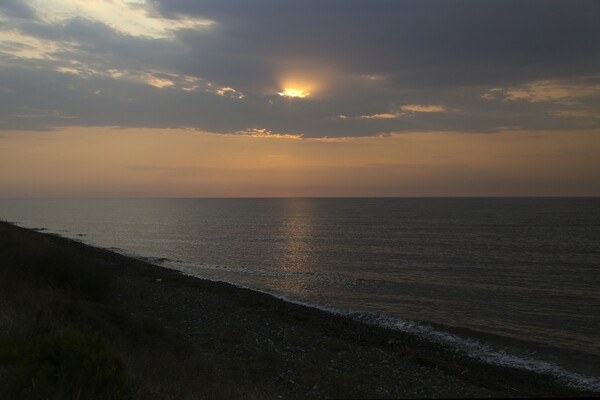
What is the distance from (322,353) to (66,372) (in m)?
9.89

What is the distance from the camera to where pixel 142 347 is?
10953mm

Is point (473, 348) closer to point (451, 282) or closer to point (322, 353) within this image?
point (322, 353)

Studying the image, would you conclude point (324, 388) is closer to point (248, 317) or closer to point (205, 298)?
point (248, 317)

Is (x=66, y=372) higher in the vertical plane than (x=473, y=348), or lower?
higher

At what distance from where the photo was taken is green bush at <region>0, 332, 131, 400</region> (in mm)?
5160

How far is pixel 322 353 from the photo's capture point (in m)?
14.1

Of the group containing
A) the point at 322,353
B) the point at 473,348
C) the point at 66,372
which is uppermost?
the point at 66,372

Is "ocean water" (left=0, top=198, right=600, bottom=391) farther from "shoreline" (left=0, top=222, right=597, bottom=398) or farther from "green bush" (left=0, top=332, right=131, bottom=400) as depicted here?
"green bush" (left=0, top=332, right=131, bottom=400)

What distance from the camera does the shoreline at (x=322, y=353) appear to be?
11625 mm

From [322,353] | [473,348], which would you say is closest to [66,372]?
[322,353]

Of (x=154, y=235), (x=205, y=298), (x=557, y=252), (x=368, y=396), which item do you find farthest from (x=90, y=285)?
(x=154, y=235)

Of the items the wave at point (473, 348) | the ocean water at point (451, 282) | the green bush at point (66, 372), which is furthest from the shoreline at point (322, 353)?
the green bush at point (66, 372)

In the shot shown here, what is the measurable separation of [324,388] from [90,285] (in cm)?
934

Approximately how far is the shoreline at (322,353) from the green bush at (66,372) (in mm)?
5122
